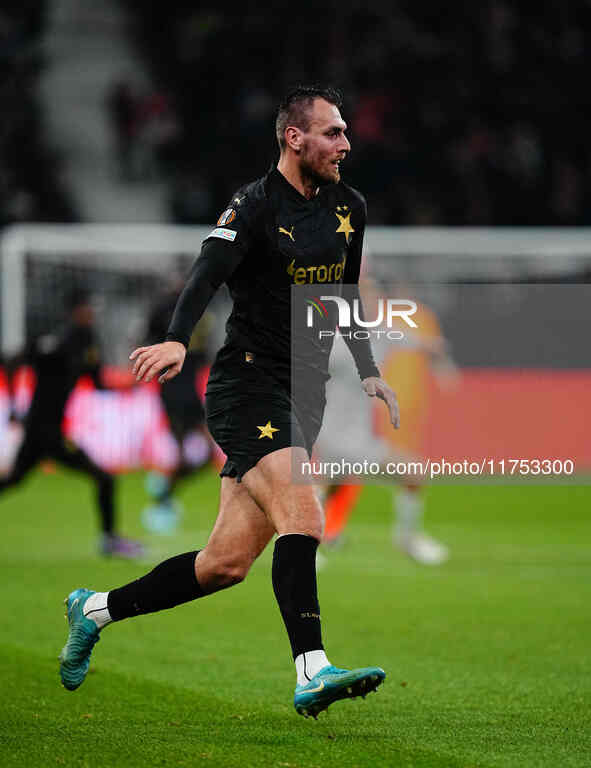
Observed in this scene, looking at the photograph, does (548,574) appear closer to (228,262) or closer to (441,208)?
(228,262)

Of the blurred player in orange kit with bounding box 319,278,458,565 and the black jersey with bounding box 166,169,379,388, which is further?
the blurred player in orange kit with bounding box 319,278,458,565

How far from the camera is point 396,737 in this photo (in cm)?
507

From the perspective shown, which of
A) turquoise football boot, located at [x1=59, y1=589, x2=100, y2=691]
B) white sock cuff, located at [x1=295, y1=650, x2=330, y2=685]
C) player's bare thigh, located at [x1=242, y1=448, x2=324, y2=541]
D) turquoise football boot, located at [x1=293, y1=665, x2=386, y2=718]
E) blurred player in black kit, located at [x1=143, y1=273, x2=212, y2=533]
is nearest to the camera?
turquoise football boot, located at [x1=293, y1=665, x2=386, y2=718]

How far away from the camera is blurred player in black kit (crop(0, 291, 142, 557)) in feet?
35.7

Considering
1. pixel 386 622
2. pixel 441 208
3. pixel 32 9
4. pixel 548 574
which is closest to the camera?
pixel 386 622

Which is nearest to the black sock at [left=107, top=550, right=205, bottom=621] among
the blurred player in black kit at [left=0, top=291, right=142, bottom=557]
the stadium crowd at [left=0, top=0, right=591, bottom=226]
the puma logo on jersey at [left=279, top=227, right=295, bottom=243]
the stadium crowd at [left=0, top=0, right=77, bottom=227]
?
the puma logo on jersey at [left=279, top=227, right=295, bottom=243]

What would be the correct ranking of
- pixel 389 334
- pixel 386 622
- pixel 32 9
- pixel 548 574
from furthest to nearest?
1. pixel 32 9
2. pixel 389 334
3. pixel 548 574
4. pixel 386 622

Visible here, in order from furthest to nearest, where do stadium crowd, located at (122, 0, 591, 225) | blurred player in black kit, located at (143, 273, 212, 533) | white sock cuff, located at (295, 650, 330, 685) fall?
1. stadium crowd, located at (122, 0, 591, 225)
2. blurred player in black kit, located at (143, 273, 212, 533)
3. white sock cuff, located at (295, 650, 330, 685)

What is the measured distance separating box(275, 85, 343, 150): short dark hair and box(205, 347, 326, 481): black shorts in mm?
873

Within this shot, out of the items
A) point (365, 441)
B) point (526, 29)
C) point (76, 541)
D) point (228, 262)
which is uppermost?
point (526, 29)

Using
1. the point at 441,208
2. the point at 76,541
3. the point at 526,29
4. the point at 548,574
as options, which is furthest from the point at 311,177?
the point at 526,29

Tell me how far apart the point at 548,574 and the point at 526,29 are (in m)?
17.5

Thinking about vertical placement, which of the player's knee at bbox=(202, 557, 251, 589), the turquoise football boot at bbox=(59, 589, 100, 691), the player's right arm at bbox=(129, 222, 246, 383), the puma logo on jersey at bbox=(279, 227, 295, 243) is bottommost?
the turquoise football boot at bbox=(59, 589, 100, 691)

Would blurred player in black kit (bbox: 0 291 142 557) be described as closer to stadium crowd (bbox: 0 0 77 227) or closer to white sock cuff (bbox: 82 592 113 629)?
white sock cuff (bbox: 82 592 113 629)
